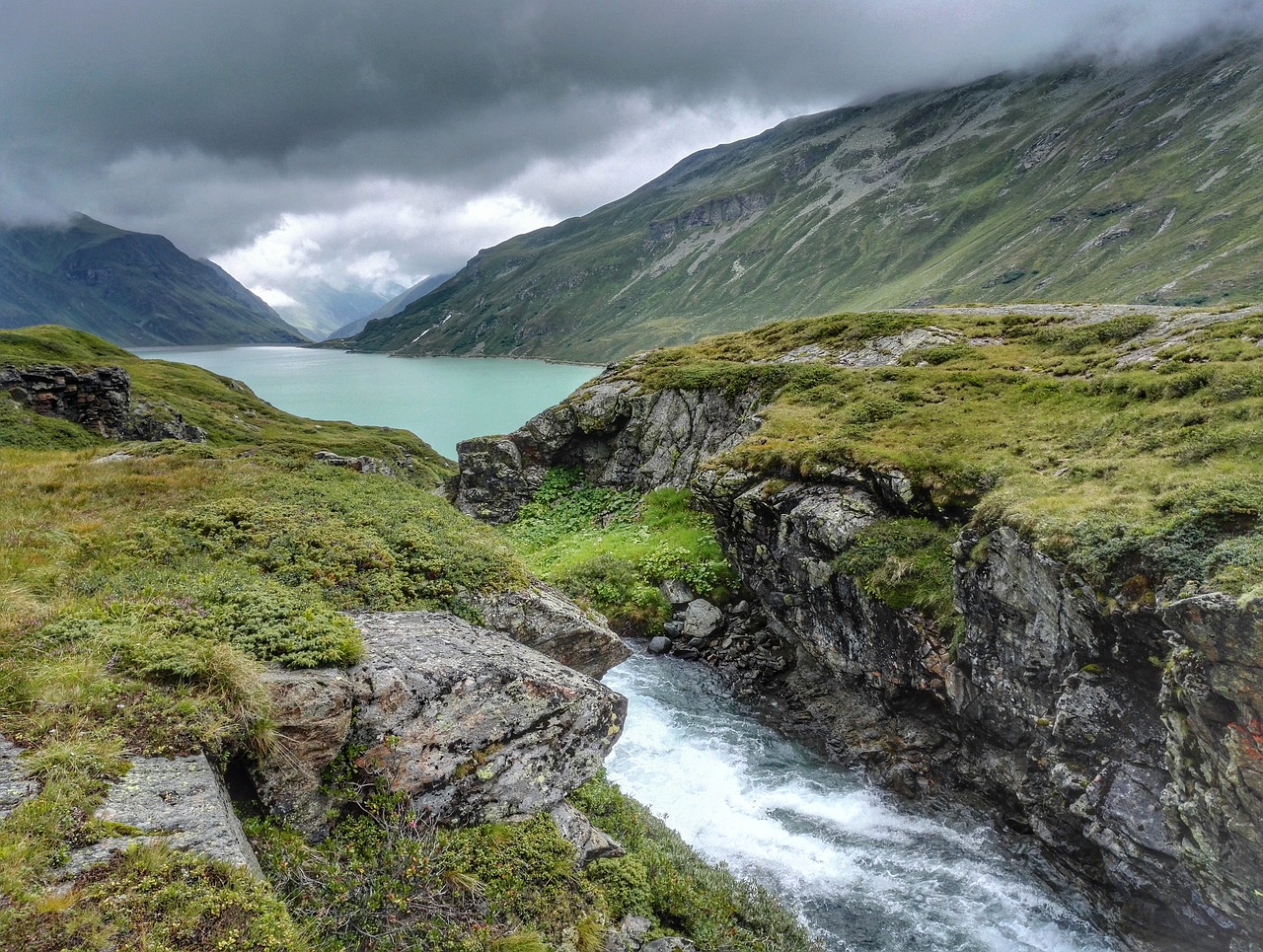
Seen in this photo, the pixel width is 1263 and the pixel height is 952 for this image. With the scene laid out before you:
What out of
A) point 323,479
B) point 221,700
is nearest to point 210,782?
point 221,700

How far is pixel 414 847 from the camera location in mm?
8797

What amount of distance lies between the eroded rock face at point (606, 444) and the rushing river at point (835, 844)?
63.5 feet

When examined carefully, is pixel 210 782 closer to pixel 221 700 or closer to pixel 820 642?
pixel 221 700

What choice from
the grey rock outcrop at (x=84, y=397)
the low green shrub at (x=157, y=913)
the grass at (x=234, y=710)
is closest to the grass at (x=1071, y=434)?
the grass at (x=234, y=710)

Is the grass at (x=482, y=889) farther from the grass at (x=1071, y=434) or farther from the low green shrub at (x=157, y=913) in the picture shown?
→ the grass at (x=1071, y=434)

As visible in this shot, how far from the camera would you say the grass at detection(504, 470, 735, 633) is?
2805 centimetres

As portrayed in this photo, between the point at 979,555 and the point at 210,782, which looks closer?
the point at 210,782

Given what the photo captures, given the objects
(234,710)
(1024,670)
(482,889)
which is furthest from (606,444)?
(234,710)

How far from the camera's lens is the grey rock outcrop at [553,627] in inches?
534

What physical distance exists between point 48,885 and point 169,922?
3.79ft

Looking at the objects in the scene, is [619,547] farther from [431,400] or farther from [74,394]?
[431,400]

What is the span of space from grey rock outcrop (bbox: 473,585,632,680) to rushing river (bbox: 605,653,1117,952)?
18.3 feet

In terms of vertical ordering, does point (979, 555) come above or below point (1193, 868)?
above

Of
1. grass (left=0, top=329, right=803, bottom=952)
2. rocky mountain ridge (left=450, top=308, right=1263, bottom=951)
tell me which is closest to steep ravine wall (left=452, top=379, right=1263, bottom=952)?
rocky mountain ridge (left=450, top=308, right=1263, bottom=951)
